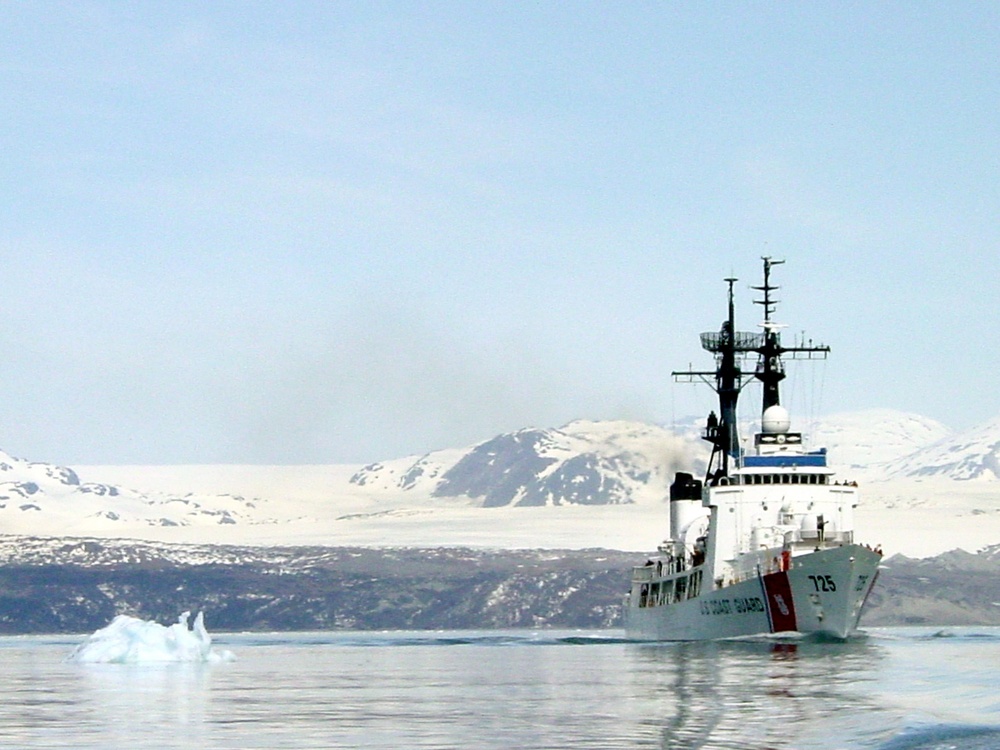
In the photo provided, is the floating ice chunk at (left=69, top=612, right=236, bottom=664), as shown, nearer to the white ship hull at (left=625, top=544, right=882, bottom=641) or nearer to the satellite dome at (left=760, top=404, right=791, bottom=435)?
the white ship hull at (left=625, top=544, right=882, bottom=641)

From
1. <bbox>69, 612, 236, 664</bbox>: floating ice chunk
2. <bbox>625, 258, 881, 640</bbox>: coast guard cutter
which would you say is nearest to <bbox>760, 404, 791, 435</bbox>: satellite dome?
<bbox>625, 258, 881, 640</bbox>: coast guard cutter

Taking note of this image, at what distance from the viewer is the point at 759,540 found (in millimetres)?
111438

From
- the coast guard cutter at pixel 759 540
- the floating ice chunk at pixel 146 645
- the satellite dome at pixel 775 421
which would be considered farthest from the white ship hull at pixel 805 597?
the floating ice chunk at pixel 146 645

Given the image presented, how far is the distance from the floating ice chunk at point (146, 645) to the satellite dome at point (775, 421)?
126ft

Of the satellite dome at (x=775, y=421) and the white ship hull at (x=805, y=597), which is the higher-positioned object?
the satellite dome at (x=775, y=421)

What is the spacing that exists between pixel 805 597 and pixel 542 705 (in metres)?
46.7

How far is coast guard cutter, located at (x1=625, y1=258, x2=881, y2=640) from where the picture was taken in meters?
101

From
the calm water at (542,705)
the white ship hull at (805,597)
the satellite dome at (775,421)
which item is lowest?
the calm water at (542,705)

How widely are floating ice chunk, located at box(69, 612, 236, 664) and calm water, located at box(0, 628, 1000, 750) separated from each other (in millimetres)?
10136

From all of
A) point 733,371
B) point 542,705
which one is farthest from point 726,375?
point 542,705

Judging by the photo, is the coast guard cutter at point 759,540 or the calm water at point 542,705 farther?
the coast guard cutter at point 759,540

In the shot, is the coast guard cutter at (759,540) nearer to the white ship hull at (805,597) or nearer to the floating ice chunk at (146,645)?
the white ship hull at (805,597)

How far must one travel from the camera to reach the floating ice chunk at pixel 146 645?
10325cm

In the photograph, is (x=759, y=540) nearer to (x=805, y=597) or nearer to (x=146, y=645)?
(x=805, y=597)
